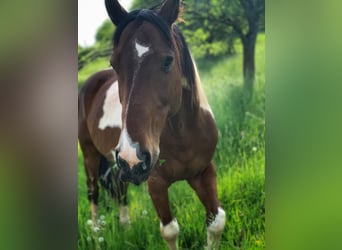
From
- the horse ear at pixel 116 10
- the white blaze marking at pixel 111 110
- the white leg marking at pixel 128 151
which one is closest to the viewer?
the white leg marking at pixel 128 151

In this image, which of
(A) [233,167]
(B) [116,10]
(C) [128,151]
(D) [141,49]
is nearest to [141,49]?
(D) [141,49]

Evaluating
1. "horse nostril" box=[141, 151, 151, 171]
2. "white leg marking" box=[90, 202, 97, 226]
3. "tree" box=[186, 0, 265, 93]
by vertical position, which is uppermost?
"tree" box=[186, 0, 265, 93]

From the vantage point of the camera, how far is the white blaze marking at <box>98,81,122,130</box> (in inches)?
72.8

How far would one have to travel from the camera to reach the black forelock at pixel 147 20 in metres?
1.59

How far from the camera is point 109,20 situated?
1.82 metres

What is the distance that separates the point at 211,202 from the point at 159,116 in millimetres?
444

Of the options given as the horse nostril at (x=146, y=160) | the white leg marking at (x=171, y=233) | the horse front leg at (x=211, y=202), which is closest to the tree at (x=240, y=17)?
the horse front leg at (x=211, y=202)

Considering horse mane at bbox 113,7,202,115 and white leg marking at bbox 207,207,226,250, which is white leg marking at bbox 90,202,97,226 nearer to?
white leg marking at bbox 207,207,226,250

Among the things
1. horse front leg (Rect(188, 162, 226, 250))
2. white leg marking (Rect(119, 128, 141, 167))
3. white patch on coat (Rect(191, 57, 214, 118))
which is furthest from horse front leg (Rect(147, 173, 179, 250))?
white patch on coat (Rect(191, 57, 214, 118))

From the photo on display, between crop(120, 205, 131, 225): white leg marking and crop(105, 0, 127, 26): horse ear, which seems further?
crop(120, 205, 131, 225): white leg marking

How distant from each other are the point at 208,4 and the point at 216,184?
2.43 ft

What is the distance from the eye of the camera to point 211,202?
1.75 metres

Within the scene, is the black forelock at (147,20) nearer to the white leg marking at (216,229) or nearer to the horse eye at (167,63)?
the horse eye at (167,63)

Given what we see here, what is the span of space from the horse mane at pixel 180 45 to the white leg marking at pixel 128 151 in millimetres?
285
